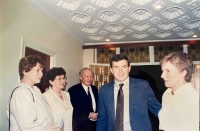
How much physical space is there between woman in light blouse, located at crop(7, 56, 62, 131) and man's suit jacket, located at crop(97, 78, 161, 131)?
398mm

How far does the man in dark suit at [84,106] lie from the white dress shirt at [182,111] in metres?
1.57

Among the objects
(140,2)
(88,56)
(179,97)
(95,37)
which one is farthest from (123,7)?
(88,56)

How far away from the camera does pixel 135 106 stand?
4.24 ft

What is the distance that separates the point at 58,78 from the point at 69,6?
0.87 metres

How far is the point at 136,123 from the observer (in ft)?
4.13

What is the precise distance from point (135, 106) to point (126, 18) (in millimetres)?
1588

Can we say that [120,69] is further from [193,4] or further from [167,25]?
[167,25]

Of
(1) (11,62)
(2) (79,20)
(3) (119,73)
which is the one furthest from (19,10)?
(3) (119,73)

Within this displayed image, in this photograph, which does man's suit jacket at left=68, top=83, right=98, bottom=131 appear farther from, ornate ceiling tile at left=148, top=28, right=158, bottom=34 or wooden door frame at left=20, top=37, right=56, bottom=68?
ornate ceiling tile at left=148, top=28, right=158, bottom=34

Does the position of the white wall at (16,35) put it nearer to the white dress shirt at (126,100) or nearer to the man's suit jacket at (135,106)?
the man's suit jacket at (135,106)

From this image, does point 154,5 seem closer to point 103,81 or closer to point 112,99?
point 112,99

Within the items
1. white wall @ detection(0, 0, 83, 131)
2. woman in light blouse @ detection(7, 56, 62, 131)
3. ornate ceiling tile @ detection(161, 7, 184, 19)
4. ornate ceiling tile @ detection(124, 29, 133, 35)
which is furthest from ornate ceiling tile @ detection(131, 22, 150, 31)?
woman in light blouse @ detection(7, 56, 62, 131)

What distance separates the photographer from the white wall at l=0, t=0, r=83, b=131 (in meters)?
1.54

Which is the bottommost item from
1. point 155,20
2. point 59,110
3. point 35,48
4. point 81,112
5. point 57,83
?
point 81,112
